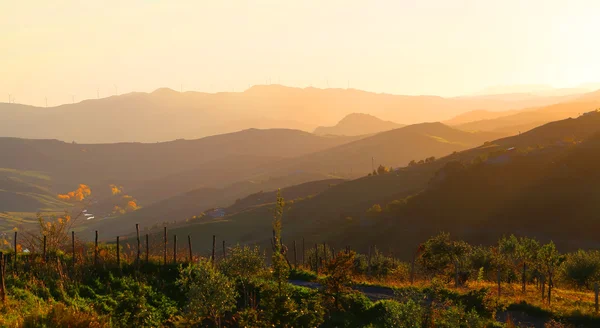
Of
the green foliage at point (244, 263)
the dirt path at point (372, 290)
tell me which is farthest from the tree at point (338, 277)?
the dirt path at point (372, 290)

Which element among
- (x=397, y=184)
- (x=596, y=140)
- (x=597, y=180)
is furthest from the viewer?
(x=397, y=184)

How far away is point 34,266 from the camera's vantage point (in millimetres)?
23641

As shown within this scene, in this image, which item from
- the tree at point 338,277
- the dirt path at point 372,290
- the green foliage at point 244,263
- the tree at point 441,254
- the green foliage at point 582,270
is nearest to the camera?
the green foliage at point 244,263

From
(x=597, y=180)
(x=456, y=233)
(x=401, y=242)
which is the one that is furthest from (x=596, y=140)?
(x=401, y=242)

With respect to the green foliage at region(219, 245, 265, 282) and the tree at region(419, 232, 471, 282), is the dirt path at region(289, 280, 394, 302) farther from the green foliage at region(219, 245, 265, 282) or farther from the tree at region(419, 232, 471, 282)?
the green foliage at region(219, 245, 265, 282)

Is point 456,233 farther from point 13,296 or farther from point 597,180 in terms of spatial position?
point 13,296

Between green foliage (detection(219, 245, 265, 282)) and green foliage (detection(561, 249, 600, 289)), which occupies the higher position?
green foliage (detection(219, 245, 265, 282))

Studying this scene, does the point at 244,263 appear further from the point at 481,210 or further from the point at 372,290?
the point at 481,210

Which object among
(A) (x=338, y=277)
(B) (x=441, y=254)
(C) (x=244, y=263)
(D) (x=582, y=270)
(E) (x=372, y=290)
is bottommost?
(D) (x=582, y=270)

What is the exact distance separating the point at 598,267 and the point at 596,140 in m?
76.9

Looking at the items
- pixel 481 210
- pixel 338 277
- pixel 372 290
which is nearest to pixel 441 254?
pixel 372 290

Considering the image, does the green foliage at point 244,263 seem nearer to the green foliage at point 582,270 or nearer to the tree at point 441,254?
the tree at point 441,254

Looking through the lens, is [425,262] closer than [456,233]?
Yes

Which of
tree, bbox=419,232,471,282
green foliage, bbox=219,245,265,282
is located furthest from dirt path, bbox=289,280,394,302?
green foliage, bbox=219,245,265,282
